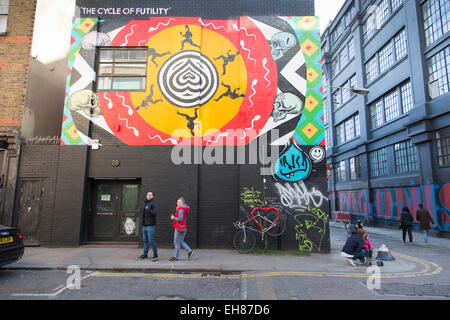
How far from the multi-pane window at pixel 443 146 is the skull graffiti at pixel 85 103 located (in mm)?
16620

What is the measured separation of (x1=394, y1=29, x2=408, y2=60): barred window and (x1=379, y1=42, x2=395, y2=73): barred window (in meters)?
0.49

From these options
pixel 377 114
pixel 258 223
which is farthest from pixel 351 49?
pixel 258 223

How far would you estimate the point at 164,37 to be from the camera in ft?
34.4

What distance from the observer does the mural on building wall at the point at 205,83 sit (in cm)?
988

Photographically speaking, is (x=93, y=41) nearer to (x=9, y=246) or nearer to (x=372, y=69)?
(x=9, y=246)

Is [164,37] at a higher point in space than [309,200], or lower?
higher

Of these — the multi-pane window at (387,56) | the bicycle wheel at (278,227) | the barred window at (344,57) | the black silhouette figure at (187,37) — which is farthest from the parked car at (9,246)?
the barred window at (344,57)

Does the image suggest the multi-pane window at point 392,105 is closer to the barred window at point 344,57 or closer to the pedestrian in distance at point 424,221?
the barred window at point 344,57

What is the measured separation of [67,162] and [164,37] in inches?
Answer: 233

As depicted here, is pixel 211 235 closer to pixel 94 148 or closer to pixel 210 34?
pixel 94 148

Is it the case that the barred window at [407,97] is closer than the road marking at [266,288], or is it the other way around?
the road marking at [266,288]

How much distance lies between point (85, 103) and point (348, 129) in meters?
23.1
